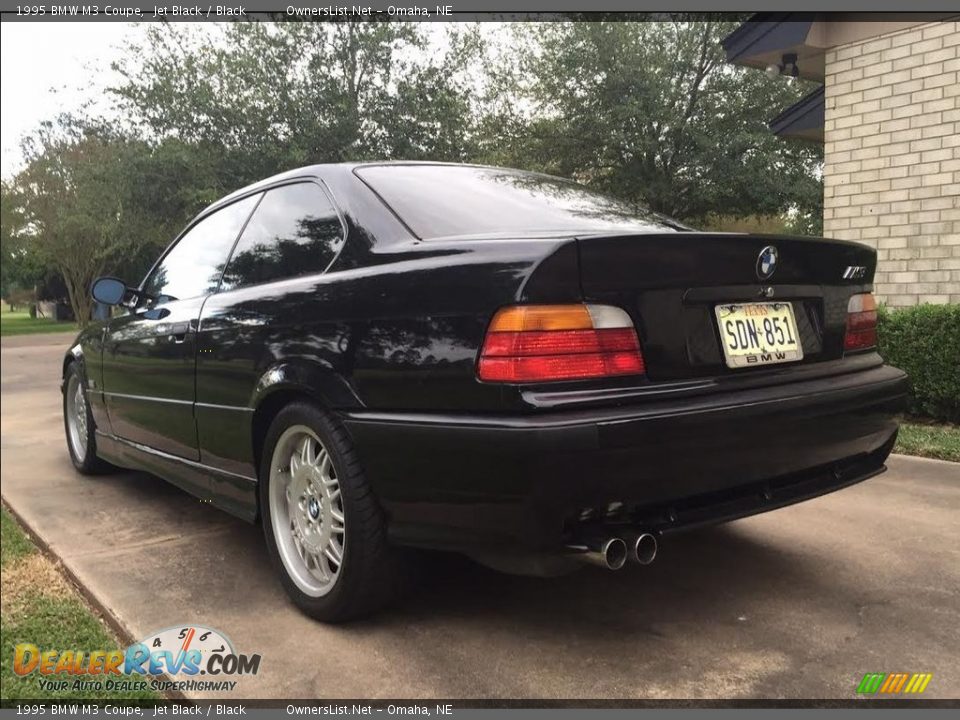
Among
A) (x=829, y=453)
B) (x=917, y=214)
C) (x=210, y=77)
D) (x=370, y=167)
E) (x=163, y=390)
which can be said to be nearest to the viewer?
(x=829, y=453)

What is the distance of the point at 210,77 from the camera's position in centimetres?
730

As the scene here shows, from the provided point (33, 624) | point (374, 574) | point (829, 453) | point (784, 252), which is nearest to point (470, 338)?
point (374, 574)

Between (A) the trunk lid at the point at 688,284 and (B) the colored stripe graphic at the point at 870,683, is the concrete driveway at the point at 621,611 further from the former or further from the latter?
(A) the trunk lid at the point at 688,284

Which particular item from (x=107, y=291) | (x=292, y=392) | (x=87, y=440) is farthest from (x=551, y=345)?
(x=87, y=440)

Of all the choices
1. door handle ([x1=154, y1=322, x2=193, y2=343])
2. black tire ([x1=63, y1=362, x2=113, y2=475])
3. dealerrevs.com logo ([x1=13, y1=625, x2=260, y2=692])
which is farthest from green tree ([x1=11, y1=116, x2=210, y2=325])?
dealerrevs.com logo ([x1=13, y1=625, x2=260, y2=692])

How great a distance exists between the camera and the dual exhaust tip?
6.64 feet

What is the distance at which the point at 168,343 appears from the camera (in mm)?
3512

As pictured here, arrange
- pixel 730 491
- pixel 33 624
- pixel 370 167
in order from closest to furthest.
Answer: pixel 730 491
pixel 33 624
pixel 370 167

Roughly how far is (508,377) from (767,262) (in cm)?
94

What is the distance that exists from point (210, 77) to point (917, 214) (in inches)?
239

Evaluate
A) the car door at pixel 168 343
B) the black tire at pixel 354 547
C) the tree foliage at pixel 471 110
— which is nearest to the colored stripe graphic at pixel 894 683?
the black tire at pixel 354 547

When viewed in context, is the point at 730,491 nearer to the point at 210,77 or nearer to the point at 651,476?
the point at 651,476

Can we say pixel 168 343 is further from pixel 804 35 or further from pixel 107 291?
pixel 804 35

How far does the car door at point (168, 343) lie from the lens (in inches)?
134
